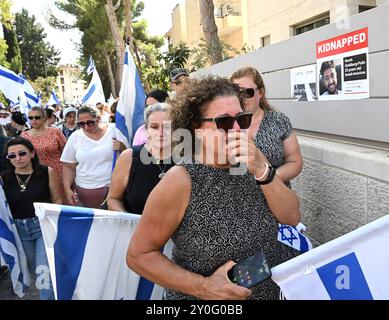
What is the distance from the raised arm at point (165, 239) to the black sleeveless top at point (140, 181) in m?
0.98

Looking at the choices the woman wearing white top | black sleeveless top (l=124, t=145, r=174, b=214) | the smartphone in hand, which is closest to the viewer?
the smartphone in hand

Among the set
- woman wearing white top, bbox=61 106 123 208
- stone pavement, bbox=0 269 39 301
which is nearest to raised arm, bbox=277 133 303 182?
woman wearing white top, bbox=61 106 123 208

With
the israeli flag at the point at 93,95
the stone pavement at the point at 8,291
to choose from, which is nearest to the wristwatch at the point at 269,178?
the stone pavement at the point at 8,291

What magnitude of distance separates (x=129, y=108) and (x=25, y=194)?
69.5 inches

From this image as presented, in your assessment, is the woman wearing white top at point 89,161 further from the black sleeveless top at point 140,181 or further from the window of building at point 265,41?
the window of building at point 265,41

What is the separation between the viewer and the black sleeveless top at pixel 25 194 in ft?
12.1

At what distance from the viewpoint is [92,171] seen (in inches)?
161

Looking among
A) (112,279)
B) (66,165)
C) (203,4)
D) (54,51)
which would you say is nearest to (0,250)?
(66,165)

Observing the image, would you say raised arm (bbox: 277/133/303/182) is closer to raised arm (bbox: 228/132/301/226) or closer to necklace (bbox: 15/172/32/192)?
raised arm (bbox: 228/132/301/226)

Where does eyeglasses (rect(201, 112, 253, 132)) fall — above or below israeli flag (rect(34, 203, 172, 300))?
above

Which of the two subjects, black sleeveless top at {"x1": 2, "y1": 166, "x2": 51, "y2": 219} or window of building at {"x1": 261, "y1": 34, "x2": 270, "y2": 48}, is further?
window of building at {"x1": 261, "y1": 34, "x2": 270, "y2": 48}

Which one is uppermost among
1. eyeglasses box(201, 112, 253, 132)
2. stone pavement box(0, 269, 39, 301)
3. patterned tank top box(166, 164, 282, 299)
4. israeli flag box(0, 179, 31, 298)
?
eyeglasses box(201, 112, 253, 132)

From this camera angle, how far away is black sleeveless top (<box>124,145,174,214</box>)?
256 centimetres

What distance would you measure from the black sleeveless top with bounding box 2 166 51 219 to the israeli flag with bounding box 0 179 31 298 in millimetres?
62
